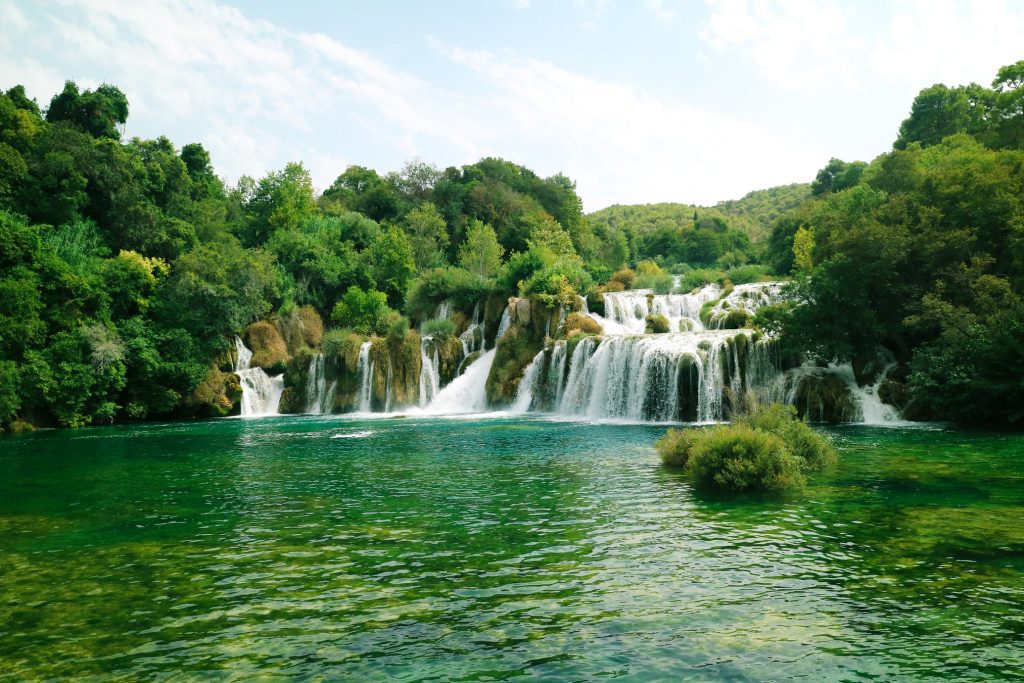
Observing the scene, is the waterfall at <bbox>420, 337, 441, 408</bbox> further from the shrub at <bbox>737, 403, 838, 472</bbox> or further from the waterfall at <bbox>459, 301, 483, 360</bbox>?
the shrub at <bbox>737, 403, 838, 472</bbox>

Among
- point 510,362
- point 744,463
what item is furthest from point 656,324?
point 744,463

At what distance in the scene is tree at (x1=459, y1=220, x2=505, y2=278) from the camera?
51.8 metres

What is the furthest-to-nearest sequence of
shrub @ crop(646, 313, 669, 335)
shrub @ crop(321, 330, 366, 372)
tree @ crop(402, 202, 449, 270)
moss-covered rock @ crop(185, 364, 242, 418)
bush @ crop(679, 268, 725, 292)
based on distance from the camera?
tree @ crop(402, 202, 449, 270) < bush @ crop(679, 268, 725, 292) < shrub @ crop(321, 330, 366, 372) < shrub @ crop(646, 313, 669, 335) < moss-covered rock @ crop(185, 364, 242, 418)

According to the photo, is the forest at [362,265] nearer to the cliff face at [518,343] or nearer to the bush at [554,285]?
the bush at [554,285]

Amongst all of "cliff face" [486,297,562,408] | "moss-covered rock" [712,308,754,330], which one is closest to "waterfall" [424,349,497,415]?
"cliff face" [486,297,562,408]

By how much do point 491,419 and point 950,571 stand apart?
23.1m

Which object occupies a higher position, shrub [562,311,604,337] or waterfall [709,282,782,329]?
waterfall [709,282,782,329]

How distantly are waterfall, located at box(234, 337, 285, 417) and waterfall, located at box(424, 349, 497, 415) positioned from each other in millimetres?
8900

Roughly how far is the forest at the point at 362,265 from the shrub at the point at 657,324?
4443mm

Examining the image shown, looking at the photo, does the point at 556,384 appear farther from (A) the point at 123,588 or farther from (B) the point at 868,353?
(A) the point at 123,588

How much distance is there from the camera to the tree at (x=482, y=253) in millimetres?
51781

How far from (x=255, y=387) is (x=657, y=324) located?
22652mm

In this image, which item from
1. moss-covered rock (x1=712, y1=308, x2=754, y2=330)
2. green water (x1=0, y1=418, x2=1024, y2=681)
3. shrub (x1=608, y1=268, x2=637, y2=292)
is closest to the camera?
green water (x1=0, y1=418, x2=1024, y2=681)

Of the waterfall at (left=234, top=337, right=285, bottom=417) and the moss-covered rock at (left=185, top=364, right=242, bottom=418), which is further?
the waterfall at (left=234, top=337, right=285, bottom=417)
